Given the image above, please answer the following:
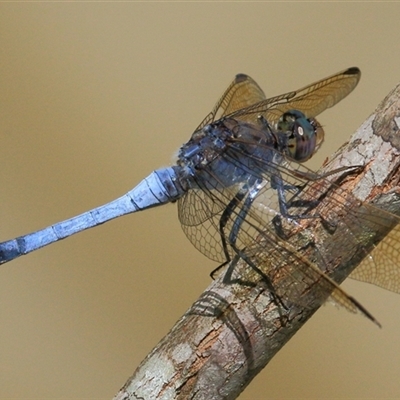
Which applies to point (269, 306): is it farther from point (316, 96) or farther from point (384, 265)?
point (316, 96)

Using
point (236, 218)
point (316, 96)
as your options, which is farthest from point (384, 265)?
point (316, 96)

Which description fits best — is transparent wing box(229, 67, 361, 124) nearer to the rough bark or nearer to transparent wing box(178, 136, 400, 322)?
transparent wing box(178, 136, 400, 322)

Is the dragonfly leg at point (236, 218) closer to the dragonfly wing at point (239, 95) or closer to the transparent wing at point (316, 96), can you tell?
the transparent wing at point (316, 96)

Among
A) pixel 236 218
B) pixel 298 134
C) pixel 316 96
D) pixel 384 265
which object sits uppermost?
pixel 316 96

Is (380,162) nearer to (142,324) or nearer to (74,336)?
(142,324)

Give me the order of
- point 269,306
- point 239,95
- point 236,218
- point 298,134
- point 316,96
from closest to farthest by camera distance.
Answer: point 269,306 → point 236,218 → point 298,134 → point 316,96 → point 239,95

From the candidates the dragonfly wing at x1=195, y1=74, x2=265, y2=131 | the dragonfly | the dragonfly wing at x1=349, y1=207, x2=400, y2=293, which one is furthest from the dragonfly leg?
the dragonfly wing at x1=195, y1=74, x2=265, y2=131

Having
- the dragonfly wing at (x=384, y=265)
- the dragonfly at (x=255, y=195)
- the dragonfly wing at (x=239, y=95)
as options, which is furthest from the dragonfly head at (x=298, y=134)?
the dragonfly wing at (x=384, y=265)
